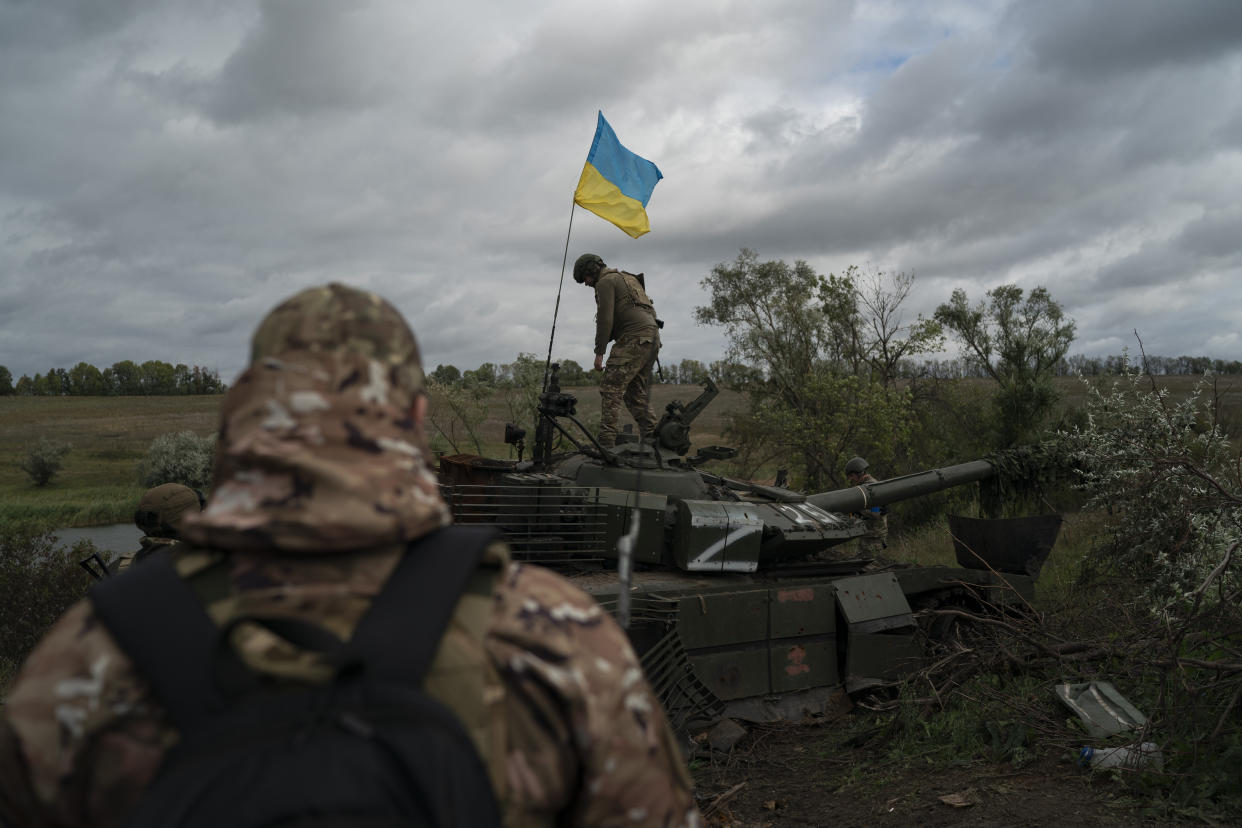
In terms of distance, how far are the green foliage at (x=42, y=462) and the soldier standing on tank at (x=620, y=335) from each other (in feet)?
108

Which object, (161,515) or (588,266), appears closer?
(161,515)

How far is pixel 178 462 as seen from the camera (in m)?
30.5

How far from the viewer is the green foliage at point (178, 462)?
98.3 ft

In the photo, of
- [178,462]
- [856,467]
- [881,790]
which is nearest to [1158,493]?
[856,467]

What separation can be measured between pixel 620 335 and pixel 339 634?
6950 mm

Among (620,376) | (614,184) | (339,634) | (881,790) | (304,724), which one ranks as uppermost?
(614,184)

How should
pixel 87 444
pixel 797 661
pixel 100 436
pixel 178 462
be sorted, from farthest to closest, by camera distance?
pixel 100 436 → pixel 87 444 → pixel 178 462 → pixel 797 661

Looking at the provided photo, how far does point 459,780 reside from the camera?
1284mm

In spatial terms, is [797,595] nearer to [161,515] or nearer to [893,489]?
[893,489]

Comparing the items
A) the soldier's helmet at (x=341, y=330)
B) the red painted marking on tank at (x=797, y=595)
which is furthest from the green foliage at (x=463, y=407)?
the soldier's helmet at (x=341, y=330)

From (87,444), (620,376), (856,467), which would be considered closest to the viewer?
(620,376)

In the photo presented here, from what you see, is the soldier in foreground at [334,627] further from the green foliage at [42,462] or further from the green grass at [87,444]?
the green foliage at [42,462]

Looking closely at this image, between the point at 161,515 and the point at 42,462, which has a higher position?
the point at 161,515

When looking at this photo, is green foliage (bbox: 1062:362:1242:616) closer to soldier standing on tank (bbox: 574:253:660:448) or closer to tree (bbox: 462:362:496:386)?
soldier standing on tank (bbox: 574:253:660:448)
